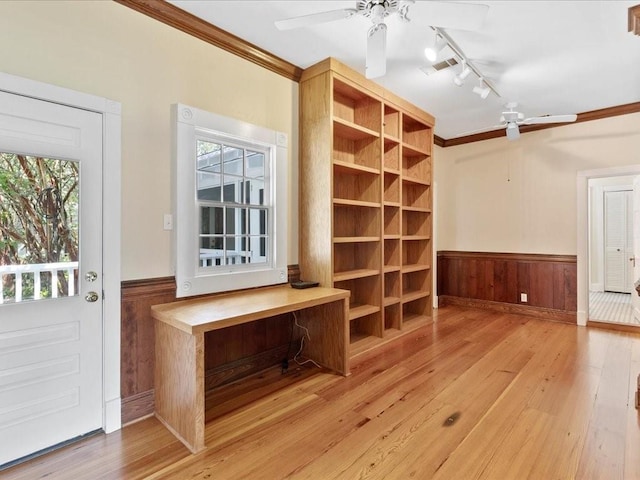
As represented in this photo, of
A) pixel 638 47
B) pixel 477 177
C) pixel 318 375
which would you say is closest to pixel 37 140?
pixel 318 375

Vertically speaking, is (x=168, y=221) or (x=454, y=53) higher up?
(x=454, y=53)

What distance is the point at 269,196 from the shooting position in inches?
121

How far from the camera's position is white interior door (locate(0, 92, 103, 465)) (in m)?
1.81

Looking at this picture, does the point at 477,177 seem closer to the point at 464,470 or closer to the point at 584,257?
the point at 584,257

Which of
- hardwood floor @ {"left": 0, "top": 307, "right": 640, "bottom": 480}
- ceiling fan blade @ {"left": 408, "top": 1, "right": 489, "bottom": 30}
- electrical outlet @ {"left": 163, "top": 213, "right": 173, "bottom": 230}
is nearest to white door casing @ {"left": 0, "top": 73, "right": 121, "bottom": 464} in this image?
hardwood floor @ {"left": 0, "top": 307, "right": 640, "bottom": 480}

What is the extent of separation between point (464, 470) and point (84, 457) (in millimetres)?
2018

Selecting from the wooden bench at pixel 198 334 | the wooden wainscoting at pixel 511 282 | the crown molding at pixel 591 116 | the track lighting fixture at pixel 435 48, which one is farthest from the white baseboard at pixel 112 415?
the crown molding at pixel 591 116

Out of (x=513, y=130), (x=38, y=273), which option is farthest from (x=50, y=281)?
(x=513, y=130)

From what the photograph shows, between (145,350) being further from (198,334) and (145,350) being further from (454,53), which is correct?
(454,53)

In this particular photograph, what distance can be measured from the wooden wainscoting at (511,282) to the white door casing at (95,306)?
4872 millimetres

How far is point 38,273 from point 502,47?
12.4 feet

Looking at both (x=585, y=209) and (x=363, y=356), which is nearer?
(x=363, y=356)

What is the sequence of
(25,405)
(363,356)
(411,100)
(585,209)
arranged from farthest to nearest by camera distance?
(585,209) < (411,100) < (363,356) < (25,405)

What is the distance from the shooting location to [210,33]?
261 centimetres
